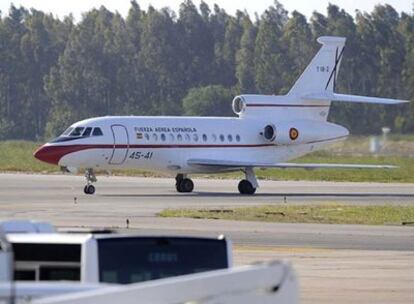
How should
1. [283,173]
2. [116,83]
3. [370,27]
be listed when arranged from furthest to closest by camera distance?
[116,83]
[370,27]
[283,173]

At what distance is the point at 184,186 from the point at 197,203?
6.77m

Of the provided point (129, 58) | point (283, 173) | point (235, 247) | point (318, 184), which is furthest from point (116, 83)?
point (235, 247)

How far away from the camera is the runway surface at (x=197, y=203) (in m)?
27.6

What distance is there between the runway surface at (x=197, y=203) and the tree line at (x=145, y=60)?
1287 inches

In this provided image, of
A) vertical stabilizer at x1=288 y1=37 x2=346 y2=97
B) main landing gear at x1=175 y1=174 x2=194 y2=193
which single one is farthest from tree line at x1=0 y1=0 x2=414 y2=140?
main landing gear at x1=175 y1=174 x2=194 y2=193

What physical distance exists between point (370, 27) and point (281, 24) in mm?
50615

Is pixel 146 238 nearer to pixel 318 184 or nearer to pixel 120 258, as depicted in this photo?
pixel 120 258

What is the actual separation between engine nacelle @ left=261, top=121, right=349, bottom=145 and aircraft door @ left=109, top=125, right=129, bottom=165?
5.65 meters

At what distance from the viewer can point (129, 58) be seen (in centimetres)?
11644

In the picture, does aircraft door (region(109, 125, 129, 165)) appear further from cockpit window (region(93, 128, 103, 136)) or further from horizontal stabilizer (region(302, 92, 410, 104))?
horizontal stabilizer (region(302, 92, 410, 104))

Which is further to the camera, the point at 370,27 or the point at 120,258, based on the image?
the point at 370,27

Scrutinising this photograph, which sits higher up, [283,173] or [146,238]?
[146,238]

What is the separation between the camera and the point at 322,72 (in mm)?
50125

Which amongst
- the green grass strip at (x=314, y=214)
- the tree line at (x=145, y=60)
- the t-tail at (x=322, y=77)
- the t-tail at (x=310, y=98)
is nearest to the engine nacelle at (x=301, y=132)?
the t-tail at (x=310, y=98)
